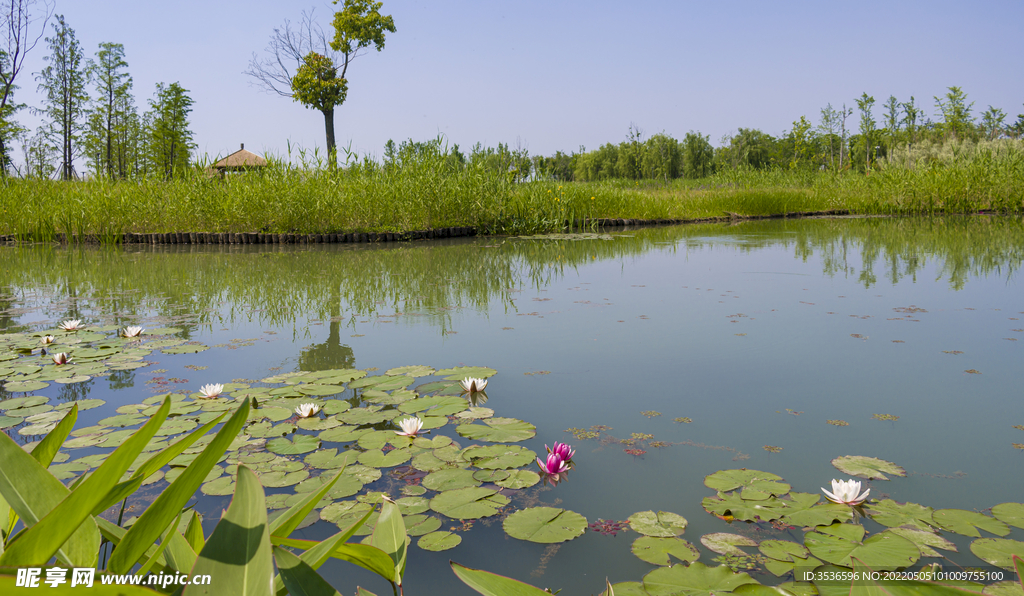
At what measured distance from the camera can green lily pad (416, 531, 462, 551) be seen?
1035 mm

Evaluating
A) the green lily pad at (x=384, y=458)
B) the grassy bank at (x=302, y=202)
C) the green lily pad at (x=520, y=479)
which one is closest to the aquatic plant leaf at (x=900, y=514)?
the green lily pad at (x=520, y=479)

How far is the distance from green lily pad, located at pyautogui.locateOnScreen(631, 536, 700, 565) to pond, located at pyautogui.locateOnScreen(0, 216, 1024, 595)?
0.02 meters

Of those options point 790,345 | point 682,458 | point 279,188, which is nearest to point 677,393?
point 682,458

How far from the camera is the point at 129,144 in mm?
26641

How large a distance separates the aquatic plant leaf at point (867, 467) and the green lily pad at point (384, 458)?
1.05 m

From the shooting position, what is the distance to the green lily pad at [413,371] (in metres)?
2.04

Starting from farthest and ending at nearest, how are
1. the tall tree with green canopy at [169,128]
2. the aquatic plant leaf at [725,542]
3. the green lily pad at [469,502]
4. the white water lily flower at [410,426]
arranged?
1. the tall tree with green canopy at [169,128]
2. the white water lily flower at [410,426]
3. the green lily pad at [469,502]
4. the aquatic plant leaf at [725,542]

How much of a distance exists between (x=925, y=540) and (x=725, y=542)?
358 millimetres

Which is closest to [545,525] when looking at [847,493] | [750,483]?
[750,483]

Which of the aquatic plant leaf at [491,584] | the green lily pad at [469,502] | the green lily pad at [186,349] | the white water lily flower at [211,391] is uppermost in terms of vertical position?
the aquatic plant leaf at [491,584]

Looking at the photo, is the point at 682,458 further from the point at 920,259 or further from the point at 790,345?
the point at 920,259

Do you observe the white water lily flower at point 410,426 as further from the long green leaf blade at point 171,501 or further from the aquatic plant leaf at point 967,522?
the aquatic plant leaf at point 967,522

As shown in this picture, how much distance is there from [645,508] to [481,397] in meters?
0.79

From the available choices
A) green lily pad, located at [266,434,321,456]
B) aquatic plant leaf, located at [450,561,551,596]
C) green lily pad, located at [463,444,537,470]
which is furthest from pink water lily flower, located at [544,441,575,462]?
aquatic plant leaf, located at [450,561,551,596]
